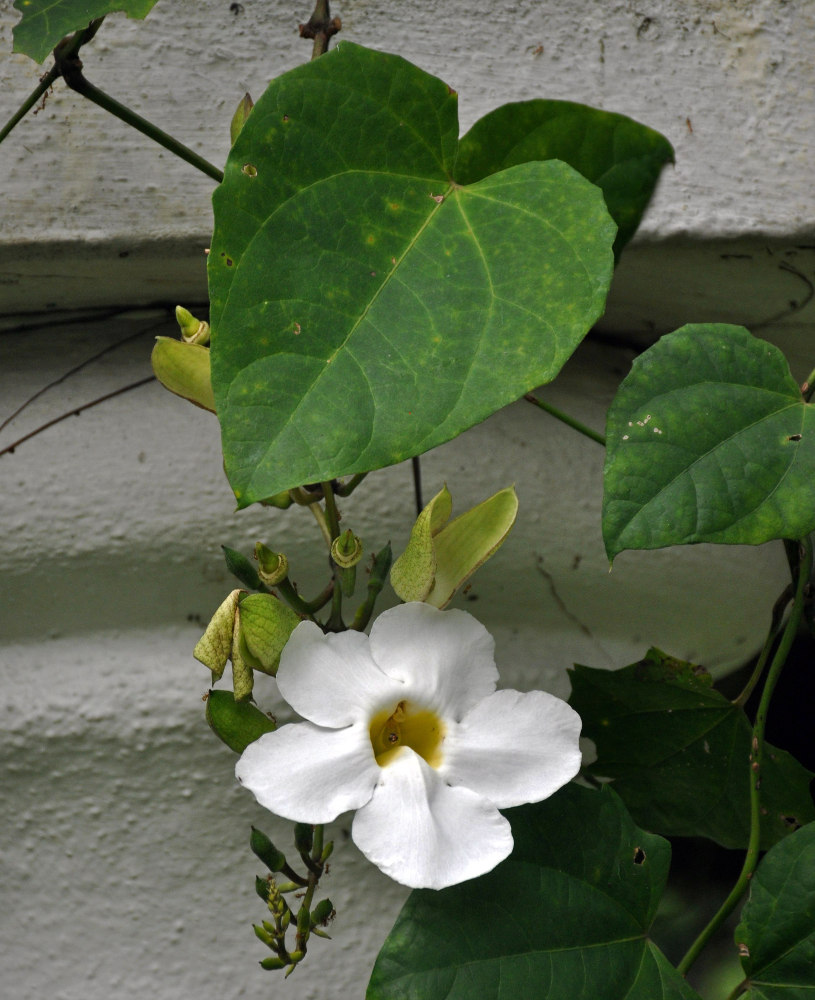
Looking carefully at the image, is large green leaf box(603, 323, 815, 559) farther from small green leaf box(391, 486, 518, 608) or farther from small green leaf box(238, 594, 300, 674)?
small green leaf box(238, 594, 300, 674)

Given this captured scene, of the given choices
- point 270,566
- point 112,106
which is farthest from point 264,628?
point 112,106

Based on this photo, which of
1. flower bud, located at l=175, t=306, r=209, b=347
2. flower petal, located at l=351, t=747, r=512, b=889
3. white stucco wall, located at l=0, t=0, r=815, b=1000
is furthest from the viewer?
white stucco wall, located at l=0, t=0, r=815, b=1000

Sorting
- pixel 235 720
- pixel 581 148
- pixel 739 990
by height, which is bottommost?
pixel 739 990

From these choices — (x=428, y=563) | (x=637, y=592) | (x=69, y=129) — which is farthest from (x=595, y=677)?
(x=69, y=129)

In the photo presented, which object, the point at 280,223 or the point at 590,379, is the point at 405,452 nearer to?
the point at 280,223

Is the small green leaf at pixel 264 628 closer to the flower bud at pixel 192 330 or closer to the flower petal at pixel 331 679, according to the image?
the flower petal at pixel 331 679

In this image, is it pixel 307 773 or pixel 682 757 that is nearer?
pixel 307 773

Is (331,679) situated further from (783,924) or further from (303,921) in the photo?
(783,924)

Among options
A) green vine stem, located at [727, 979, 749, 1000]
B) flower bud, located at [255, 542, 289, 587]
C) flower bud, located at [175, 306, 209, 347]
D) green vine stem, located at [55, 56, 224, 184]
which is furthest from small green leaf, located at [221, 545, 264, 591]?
green vine stem, located at [727, 979, 749, 1000]
